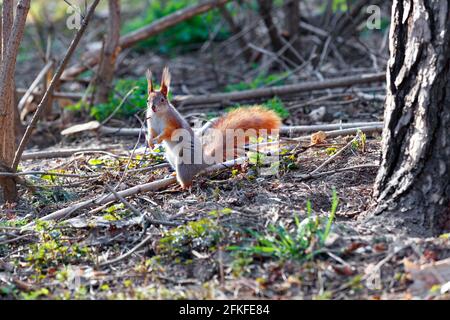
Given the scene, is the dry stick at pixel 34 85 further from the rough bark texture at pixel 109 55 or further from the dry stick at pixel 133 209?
the dry stick at pixel 133 209

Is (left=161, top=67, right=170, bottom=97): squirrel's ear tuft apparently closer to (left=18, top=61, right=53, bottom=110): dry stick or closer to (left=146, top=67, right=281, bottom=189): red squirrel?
(left=146, top=67, right=281, bottom=189): red squirrel

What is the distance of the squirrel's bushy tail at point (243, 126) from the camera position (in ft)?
16.4

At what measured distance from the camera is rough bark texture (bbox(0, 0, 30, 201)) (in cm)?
439

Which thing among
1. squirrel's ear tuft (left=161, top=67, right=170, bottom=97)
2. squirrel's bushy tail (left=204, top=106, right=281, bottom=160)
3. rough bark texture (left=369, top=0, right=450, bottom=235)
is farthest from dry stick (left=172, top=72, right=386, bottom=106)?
rough bark texture (left=369, top=0, right=450, bottom=235)

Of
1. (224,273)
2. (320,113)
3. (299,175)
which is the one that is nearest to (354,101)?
(320,113)

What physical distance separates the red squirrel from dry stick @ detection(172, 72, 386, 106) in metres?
2.00

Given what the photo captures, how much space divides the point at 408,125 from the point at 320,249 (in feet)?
2.64

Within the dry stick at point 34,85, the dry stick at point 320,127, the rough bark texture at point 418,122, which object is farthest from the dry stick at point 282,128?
the rough bark texture at point 418,122

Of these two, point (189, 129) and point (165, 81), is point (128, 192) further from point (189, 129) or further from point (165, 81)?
point (165, 81)

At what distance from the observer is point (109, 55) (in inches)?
286

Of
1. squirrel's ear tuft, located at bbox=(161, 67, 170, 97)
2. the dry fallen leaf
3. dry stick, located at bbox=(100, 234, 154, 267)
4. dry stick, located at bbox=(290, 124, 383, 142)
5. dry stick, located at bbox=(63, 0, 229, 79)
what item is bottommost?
dry stick, located at bbox=(100, 234, 154, 267)

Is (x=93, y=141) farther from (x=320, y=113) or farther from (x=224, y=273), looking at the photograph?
(x=224, y=273)

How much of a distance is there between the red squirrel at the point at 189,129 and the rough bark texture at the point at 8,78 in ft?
3.00
